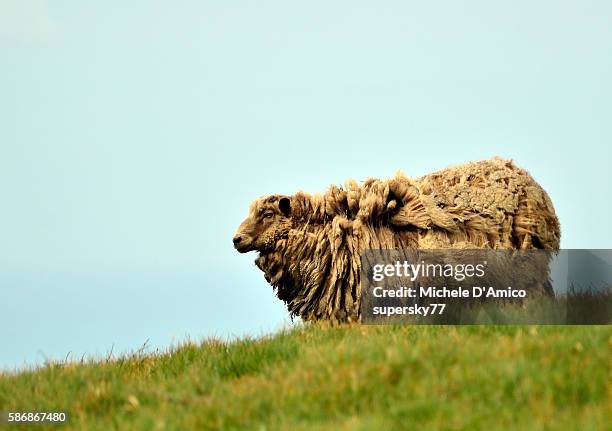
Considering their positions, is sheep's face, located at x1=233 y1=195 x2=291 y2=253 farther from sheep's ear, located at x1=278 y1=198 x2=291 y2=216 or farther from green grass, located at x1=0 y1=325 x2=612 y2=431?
green grass, located at x1=0 y1=325 x2=612 y2=431

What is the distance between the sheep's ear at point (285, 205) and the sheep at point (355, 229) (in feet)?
0.05

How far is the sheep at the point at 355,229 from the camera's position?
1270 centimetres

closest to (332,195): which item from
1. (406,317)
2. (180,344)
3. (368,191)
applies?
(368,191)

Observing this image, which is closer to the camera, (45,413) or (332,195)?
(45,413)

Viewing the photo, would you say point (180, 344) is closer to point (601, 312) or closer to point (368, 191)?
point (368, 191)

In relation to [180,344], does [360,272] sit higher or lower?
higher

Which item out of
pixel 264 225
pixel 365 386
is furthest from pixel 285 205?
pixel 365 386

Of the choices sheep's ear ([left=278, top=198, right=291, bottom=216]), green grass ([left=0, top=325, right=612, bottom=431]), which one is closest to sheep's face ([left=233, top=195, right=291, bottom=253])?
sheep's ear ([left=278, top=198, right=291, bottom=216])

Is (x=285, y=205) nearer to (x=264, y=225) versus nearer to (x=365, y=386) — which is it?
(x=264, y=225)

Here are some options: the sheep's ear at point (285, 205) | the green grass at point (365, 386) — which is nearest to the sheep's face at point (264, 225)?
the sheep's ear at point (285, 205)

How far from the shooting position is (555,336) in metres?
9.01

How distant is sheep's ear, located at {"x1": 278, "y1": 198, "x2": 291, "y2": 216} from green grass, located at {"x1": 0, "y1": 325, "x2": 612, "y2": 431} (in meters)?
3.07

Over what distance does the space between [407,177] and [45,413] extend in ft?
22.2

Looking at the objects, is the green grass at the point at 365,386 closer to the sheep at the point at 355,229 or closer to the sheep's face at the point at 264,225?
the sheep at the point at 355,229
